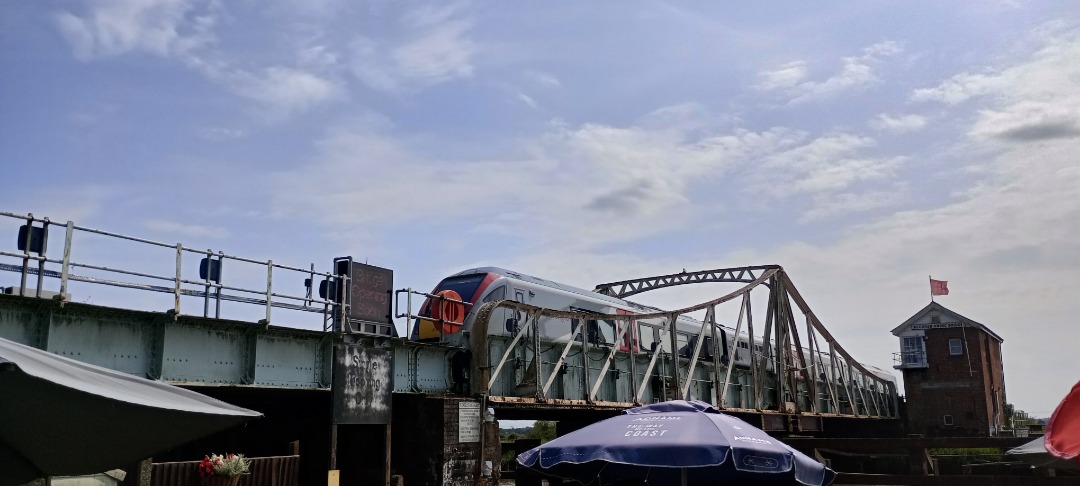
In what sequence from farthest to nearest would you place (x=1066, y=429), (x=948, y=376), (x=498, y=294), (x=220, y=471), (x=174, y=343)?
(x=948, y=376), (x=498, y=294), (x=174, y=343), (x=220, y=471), (x=1066, y=429)

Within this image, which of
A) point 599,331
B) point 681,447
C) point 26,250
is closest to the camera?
point 681,447

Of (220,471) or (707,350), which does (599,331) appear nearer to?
(707,350)

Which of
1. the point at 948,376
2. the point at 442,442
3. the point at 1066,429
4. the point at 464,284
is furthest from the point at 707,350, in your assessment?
the point at 1066,429

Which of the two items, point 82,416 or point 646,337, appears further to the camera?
point 646,337

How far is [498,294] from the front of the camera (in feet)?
79.2

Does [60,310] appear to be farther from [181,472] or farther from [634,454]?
[634,454]

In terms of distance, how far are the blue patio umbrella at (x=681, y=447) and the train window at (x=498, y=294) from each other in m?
14.1

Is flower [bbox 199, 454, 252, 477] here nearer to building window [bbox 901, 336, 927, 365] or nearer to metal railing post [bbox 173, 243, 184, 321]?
metal railing post [bbox 173, 243, 184, 321]

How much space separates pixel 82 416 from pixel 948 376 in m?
53.6

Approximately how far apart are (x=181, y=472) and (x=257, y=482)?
162cm

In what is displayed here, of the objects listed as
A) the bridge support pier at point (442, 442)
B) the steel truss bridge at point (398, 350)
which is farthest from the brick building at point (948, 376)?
the bridge support pier at point (442, 442)

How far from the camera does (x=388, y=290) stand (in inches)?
768

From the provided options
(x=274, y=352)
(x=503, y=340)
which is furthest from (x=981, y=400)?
(x=274, y=352)

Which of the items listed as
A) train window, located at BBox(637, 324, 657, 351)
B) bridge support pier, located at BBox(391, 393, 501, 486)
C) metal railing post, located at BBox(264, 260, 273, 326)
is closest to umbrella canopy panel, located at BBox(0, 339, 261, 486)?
metal railing post, located at BBox(264, 260, 273, 326)
